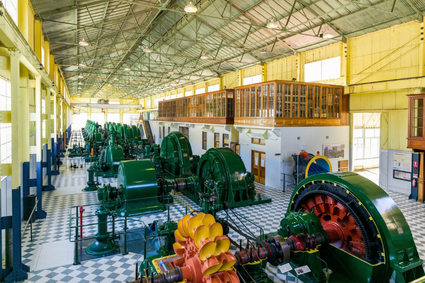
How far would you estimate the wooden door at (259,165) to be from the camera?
13.4 metres

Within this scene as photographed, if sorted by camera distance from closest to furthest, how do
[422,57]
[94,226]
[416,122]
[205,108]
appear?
[94,226], [416,122], [422,57], [205,108]

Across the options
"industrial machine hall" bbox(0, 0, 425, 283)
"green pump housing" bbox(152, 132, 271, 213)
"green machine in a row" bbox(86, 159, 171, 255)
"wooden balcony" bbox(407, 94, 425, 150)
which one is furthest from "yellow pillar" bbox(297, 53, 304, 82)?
"green machine in a row" bbox(86, 159, 171, 255)

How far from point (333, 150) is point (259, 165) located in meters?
3.57

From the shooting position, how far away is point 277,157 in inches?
484

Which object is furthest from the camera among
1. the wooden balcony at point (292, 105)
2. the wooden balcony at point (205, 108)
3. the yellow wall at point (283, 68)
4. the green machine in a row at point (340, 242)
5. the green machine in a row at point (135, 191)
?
the yellow wall at point (283, 68)

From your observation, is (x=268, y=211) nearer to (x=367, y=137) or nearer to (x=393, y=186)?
(x=393, y=186)

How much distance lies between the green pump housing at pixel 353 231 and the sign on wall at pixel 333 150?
9387 millimetres

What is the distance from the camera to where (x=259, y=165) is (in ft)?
44.8

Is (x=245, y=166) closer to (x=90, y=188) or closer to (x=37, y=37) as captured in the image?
(x=90, y=188)

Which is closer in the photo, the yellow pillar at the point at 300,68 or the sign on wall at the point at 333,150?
the sign on wall at the point at 333,150

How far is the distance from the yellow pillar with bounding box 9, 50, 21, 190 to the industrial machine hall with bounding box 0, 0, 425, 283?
0.06ft

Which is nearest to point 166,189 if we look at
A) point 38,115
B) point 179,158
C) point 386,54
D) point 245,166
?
point 38,115

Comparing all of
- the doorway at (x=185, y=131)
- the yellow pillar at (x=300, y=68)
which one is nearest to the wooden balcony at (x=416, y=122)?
the yellow pillar at (x=300, y=68)

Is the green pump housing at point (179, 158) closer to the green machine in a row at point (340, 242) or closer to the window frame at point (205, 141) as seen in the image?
the window frame at point (205, 141)
